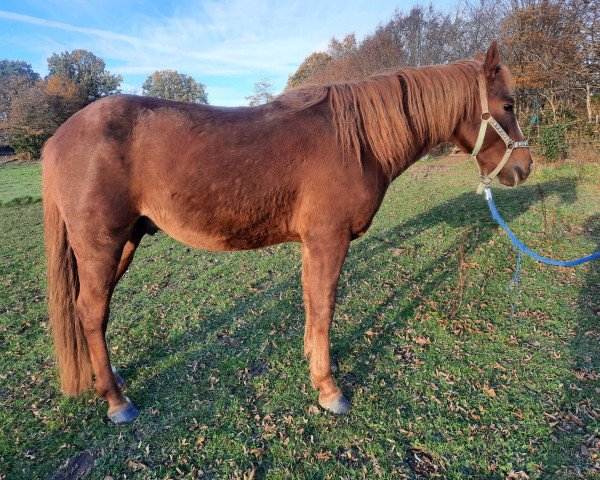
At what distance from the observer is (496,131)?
2982mm

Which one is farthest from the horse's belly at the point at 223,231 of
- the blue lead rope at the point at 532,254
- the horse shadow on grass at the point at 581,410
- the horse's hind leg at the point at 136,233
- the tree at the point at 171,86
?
the tree at the point at 171,86

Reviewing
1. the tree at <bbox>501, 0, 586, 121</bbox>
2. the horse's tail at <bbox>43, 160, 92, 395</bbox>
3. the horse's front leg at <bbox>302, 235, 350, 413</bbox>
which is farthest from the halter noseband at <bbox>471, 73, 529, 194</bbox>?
the tree at <bbox>501, 0, 586, 121</bbox>

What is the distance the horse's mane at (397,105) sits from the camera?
2.77 m

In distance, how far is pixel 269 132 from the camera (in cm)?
262

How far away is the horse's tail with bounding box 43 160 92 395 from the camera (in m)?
2.82

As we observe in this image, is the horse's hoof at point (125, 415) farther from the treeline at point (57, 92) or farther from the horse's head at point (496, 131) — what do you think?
the treeline at point (57, 92)

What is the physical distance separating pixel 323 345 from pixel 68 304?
216 cm

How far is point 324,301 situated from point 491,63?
7.88 feet

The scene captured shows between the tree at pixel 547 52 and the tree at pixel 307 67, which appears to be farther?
the tree at pixel 307 67

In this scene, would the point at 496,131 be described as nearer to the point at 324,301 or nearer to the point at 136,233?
the point at 324,301

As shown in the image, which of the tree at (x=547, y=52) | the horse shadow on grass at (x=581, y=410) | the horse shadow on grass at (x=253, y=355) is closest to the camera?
the horse shadow on grass at (x=581, y=410)

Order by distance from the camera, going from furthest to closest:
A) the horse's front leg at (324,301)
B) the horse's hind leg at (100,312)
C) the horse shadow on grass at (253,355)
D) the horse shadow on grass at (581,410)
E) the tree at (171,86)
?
the tree at (171,86)
the horse shadow on grass at (253,355)
the horse's front leg at (324,301)
the horse's hind leg at (100,312)
the horse shadow on grass at (581,410)

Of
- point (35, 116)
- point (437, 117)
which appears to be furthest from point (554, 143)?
point (35, 116)

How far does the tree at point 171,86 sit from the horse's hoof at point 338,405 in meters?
62.6
